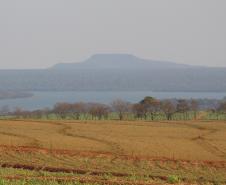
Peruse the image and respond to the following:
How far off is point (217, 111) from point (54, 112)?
31.8 m

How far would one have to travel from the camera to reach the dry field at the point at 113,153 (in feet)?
78.5

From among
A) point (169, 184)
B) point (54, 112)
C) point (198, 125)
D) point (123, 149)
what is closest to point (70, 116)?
point (54, 112)

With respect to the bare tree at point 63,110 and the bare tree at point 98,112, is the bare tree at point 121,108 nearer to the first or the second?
the bare tree at point 98,112

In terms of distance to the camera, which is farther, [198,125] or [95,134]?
[198,125]

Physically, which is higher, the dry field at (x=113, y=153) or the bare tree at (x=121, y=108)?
the bare tree at (x=121, y=108)

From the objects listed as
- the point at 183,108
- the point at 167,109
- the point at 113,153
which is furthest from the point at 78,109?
the point at 113,153

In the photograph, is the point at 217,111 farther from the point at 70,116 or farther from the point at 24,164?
the point at 24,164

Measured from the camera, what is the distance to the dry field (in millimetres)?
23938

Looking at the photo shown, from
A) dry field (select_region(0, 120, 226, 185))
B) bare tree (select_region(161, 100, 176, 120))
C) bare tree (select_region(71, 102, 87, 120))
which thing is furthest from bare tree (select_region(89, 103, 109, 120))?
dry field (select_region(0, 120, 226, 185))

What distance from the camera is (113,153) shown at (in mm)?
41594

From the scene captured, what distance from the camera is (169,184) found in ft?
62.3

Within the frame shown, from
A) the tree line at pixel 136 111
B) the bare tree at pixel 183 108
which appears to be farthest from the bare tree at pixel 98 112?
the bare tree at pixel 183 108

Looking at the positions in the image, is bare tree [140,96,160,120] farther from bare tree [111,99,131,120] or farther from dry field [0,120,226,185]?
dry field [0,120,226,185]

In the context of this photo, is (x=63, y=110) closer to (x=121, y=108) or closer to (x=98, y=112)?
(x=98, y=112)
